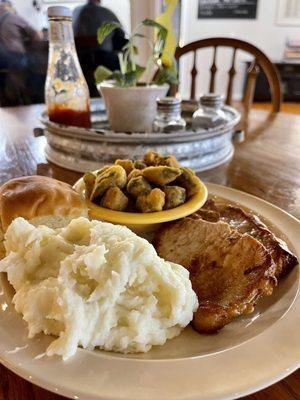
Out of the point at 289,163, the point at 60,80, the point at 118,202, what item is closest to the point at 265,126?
the point at 289,163

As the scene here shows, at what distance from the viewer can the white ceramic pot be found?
4.10 ft

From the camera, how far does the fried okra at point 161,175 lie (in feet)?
2.77

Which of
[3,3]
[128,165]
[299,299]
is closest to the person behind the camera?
[299,299]

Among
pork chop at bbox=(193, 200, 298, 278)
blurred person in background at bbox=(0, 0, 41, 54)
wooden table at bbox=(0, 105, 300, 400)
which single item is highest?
blurred person in background at bbox=(0, 0, 41, 54)

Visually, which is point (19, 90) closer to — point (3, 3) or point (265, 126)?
point (3, 3)

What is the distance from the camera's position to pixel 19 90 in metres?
3.58

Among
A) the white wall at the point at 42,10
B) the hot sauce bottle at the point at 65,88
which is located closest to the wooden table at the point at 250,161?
the hot sauce bottle at the point at 65,88

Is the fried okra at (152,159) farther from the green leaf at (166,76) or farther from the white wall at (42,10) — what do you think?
the white wall at (42,10)

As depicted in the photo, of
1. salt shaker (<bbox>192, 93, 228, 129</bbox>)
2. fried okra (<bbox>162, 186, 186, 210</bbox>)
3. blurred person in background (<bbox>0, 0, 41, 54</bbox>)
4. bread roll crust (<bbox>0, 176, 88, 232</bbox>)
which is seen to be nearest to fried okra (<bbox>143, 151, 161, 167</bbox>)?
fried okra (<bbox>162, 186, 186, 210</bbox>)

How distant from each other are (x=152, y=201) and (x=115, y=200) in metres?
→ 0.09

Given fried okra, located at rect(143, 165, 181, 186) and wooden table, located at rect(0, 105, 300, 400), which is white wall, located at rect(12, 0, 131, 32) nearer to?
wooden table, located at rect(0, 105, 300, 400)

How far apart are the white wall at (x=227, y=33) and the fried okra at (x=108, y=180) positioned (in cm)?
548

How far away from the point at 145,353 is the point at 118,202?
370 mm

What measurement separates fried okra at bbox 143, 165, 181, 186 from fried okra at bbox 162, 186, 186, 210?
0.8 inches
